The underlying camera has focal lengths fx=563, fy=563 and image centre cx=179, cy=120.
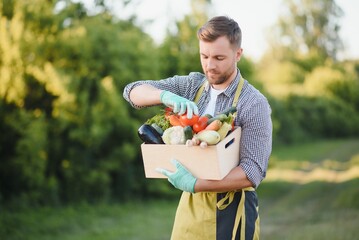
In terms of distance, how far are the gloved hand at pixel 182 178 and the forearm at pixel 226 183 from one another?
0.03 m

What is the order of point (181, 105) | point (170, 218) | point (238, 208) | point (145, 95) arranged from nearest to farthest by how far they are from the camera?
point (181, 105) → point (238, 208) → point (145, 95) → point (170, 218)

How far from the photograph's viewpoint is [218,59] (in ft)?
8.95

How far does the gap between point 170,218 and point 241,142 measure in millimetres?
7742

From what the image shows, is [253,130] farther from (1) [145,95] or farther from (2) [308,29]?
(2) [308,29]

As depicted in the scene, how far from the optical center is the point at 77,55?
1009cm

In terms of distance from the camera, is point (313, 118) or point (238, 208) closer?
point (238, 208)

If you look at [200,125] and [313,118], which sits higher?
[200,125]

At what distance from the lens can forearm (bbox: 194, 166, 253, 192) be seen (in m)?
2.68

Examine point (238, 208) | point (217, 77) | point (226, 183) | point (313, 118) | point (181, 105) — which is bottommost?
point (313, 118)

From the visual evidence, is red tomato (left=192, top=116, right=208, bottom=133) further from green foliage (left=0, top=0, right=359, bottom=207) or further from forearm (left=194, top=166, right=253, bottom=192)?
green foliage (left=0, top=0, right=359, bottom=207)

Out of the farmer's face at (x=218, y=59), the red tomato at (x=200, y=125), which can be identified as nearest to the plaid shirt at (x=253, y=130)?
the farmer's face at (x=218, y=59)

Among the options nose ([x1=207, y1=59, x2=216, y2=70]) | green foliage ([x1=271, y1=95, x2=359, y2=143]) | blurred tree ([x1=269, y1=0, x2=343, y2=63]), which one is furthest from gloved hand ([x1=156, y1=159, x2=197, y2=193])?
blurred tree ([x1=269, y1=0, x2=343, y2=63])

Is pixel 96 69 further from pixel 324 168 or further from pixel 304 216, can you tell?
pixel 324 168

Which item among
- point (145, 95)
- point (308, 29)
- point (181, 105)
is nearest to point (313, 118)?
point (308, 29)
